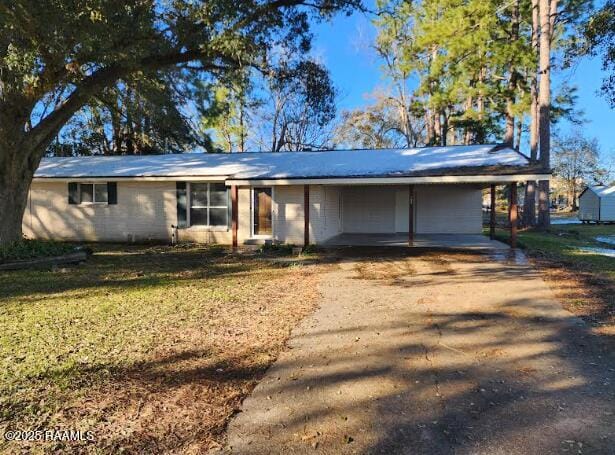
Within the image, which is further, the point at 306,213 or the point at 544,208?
the point at 544,208

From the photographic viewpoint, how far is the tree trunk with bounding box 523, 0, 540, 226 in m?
21.1

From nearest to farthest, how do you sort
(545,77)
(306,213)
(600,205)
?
1. (306,213)
2. (545,77)
3. (600,205)

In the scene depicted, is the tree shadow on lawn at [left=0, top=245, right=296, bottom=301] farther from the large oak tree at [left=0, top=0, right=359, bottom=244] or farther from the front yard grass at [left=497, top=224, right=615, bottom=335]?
the front yard grass at [left=497, top=224, right=615, bottom=335]

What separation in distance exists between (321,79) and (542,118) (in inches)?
499

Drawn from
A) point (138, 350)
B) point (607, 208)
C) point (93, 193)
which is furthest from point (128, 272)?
point (607, 208)

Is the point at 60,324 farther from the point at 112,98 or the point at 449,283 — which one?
the point at 112,98

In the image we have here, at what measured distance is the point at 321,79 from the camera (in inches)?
460

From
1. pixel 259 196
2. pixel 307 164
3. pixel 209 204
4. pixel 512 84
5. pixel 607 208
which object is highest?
pixel 512 84

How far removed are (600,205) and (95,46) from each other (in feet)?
112

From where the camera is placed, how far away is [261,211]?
14.8 m

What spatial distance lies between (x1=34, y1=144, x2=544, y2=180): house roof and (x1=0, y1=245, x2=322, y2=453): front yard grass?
5.60 metres

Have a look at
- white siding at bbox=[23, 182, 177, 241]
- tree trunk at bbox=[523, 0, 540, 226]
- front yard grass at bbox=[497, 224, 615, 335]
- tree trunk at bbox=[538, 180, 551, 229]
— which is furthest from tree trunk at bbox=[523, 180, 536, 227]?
white siding at bbox=[23, 182, 177, 241]

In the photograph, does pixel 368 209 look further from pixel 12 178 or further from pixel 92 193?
pixel 12 178

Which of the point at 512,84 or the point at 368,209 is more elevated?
the point at 512,84
